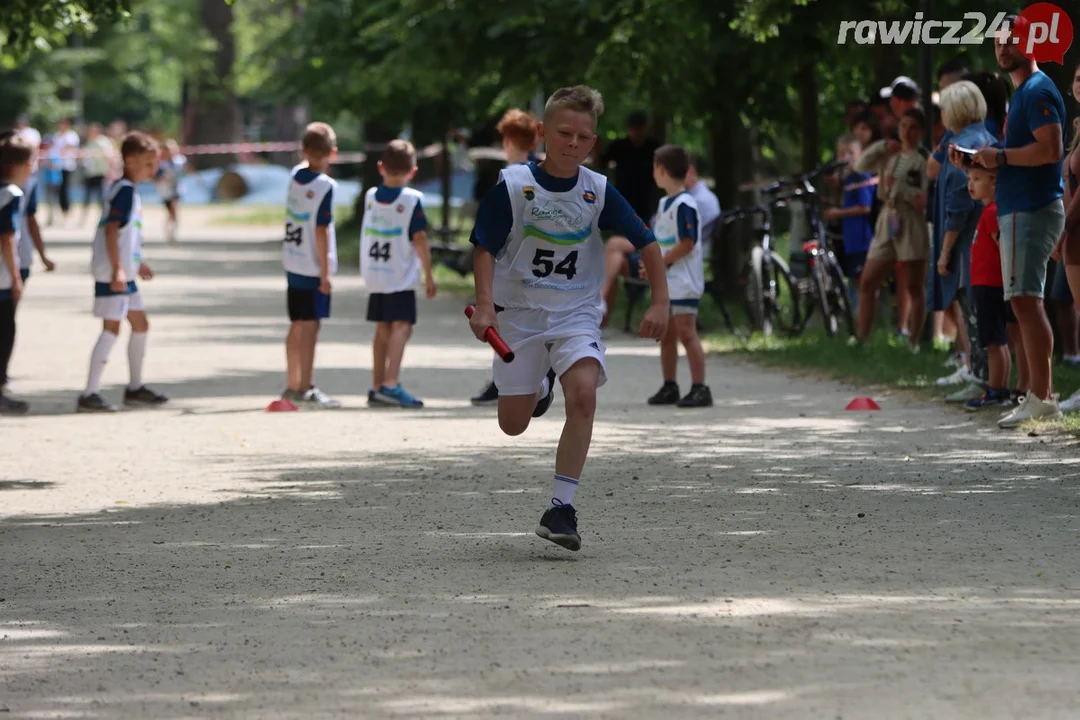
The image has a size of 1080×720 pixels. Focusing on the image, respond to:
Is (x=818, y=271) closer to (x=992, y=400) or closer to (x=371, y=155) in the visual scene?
(x=992, y=400)

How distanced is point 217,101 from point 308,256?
53044 mm

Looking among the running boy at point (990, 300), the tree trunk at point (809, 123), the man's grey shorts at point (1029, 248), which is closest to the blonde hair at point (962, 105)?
the running boy at point (990, 300)

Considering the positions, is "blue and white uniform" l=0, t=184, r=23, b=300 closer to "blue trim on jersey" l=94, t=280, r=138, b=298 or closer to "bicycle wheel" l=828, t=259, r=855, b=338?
"blue trim on jersey" l=94, t=280, r=138, b=298

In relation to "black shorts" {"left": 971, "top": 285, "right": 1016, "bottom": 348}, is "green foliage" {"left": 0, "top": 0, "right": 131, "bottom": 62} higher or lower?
higher

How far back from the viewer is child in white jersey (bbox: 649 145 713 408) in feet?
40.3

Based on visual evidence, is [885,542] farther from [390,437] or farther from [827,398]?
[827,398]

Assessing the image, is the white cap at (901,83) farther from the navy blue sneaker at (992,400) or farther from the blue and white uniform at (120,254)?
the blue and white uniform at (120,254)

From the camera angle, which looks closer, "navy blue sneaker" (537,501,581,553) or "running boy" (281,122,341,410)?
"navy blue sneaker" (537,501,581,553)

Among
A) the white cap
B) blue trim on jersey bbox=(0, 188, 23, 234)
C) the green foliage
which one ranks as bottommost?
blue trim on jersey bbox=(0, 188, 23, 234)

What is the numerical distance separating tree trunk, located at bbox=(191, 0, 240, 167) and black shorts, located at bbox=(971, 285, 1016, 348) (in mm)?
52898

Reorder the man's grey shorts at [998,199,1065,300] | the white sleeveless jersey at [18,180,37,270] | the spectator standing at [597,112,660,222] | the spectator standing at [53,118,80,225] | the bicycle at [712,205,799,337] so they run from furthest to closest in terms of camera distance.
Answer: the spectator standing at [53,118,80,225] < the spectator standing at [597,112,660,222] < the bicycle at [712,205,799,337] < the white sleeveless jersey at [18,180,37,270] < the man's grey shorts at [998,199,1065,300]

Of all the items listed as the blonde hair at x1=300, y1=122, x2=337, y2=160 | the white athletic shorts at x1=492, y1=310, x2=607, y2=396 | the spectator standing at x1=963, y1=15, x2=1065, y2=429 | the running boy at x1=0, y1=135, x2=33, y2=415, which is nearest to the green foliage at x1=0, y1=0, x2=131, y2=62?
the running boy at x1=0, y1=135, x2=33, y2=415

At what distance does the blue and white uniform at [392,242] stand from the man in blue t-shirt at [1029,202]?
4022 millimetres

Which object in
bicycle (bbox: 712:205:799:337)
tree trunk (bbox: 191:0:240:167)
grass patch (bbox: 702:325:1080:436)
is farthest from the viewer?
tree trunk (bbox: 191:0:240:167)
